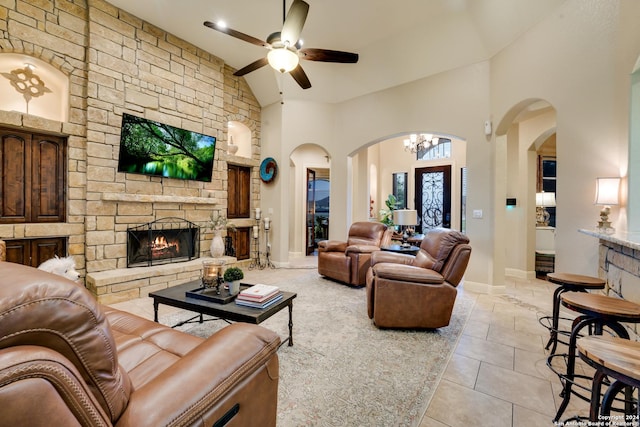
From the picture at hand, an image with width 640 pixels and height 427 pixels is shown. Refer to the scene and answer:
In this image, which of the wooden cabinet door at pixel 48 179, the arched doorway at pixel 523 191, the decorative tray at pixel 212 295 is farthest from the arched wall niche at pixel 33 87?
the arched doorway at pixel 523 191

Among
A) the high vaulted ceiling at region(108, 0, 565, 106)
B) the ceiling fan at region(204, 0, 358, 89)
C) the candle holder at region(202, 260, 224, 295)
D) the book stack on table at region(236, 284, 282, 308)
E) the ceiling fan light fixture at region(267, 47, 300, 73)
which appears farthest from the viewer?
the high vaulted ceiling at region(108, 0, 565, 106)

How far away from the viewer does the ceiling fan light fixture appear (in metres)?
2.81

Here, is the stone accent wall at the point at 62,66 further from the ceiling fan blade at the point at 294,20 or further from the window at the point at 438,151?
the window at the point at 438,151

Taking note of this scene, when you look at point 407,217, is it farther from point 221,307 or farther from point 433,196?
point 433,196

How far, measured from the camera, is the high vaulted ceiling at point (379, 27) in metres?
3.67

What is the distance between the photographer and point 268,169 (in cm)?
588

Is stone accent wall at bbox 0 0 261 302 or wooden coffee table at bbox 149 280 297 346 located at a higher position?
stone accent wall at bbox 0 0 261 302

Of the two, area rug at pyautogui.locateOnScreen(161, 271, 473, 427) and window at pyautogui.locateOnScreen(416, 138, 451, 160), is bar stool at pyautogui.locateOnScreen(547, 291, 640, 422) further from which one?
window at pyautogui.locateOnScreen(416, 138, 451, 160)

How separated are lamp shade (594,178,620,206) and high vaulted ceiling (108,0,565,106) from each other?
1993 millimetres

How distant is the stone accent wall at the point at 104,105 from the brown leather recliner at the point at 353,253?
7.62 ft

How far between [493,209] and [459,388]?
2882 millimetres

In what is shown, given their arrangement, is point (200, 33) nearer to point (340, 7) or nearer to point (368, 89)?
point (340, 7)

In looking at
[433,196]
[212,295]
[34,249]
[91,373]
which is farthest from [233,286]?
[433,196]

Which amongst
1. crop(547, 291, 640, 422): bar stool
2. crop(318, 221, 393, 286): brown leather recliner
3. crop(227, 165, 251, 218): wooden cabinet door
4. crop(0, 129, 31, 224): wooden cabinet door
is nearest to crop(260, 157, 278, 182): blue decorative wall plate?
crop(227, 165, 251, 218): wooden cabinet door
